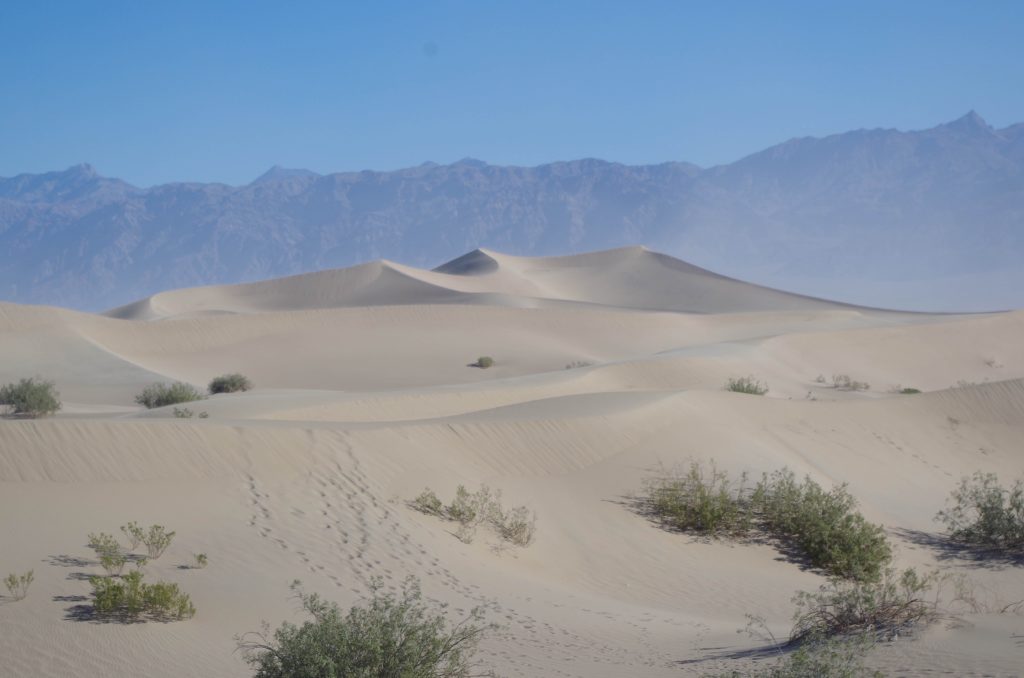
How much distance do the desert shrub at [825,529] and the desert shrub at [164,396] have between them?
14.8m

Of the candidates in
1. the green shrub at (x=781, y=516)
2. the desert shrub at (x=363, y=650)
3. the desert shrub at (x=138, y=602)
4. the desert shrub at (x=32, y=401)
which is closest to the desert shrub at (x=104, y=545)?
the desert shrub at (x=138, y=602)

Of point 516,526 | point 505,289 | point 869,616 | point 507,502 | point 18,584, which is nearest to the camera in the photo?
point 869,616

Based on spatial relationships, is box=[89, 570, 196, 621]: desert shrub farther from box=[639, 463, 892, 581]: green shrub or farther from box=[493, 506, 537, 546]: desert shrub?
box=[639, 463, 892, 581]: green shrub

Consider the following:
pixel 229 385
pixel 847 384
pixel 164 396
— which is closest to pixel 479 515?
pixel 164 396

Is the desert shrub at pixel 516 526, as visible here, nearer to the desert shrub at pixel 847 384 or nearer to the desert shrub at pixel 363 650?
the desert shrub at pixel 363 650

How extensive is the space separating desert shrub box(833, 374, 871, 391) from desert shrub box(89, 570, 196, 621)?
1076 inches

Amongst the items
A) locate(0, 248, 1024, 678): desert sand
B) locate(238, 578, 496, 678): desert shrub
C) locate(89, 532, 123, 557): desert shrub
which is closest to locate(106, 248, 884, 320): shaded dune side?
locate(0, 248, 1024, 678): desert sand

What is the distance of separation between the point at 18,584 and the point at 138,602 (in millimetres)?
1138

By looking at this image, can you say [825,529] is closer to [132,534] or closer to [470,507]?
[470,507]

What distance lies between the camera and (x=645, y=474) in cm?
1454

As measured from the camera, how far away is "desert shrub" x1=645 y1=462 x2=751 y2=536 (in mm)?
12812

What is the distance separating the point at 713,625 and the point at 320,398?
1372 cm

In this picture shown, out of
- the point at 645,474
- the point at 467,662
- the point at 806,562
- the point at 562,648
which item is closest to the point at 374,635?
the point at 467,662

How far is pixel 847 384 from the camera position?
3322 cm
